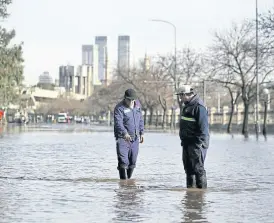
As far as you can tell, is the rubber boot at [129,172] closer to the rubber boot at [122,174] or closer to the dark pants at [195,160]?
the rubber boot at [122,174]

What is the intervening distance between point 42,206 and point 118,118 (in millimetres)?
3873

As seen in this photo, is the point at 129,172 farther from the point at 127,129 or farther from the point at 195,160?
the point at 195,160

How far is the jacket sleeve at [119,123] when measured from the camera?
14070 millimetres

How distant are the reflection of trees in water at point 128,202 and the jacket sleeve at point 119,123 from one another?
948 mm

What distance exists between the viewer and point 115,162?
20.4 metres

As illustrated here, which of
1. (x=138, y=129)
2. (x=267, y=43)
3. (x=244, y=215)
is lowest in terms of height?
(x=244, y=215)

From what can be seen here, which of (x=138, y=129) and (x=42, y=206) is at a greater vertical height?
(x=138, y=129)

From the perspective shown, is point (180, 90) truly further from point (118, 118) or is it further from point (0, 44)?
point (0, 44)

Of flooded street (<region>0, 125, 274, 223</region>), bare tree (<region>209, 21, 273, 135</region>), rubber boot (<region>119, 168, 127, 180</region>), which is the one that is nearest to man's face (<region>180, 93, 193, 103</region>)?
flooded street (<region>0, 125, 274, 223</region>)

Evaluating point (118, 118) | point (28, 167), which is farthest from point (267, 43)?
point (118, 118)

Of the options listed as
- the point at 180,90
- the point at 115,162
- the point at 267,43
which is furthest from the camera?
the point at 267,43

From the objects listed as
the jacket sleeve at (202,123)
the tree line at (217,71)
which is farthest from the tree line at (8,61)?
the jacket sleeve at (202,123)

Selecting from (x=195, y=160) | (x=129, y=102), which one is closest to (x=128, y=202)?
(x=195, y=160)

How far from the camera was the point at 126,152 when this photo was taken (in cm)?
1427
